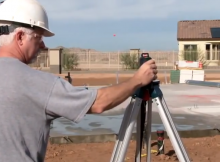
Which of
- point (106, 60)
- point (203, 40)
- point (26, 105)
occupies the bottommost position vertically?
point (26, 105)

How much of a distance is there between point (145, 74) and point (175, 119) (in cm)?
610

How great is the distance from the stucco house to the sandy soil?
35911 millimetres

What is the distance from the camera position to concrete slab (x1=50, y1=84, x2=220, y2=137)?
714 centimetres

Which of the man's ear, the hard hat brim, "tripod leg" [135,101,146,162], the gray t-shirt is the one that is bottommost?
"tripod leg" [135,101,146,162]

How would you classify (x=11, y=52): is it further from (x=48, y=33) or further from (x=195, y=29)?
(x=195, y=29)

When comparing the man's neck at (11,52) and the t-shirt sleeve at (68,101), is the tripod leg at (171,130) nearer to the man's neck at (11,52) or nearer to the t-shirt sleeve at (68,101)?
the t-shirt sleeve at (68,101)

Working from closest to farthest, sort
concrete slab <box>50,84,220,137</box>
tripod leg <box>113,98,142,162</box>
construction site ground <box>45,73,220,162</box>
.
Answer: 1. tripod leg <box>113,98,142,162</box>
2. construction site ground <box>45,73,220,162</box>
3. concrete slab <box>50,84,220,137</box>

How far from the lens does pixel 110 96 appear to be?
207 cm

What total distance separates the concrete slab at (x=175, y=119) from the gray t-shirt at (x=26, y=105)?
345 centimetres

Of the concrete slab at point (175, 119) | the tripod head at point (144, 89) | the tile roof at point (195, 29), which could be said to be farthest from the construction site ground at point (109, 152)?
the tile roof at point (195, 29)

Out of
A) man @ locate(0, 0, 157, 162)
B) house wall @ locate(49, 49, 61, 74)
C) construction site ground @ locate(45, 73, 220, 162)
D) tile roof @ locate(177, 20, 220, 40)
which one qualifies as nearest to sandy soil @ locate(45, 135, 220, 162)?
construction site ground @ locate(45, 73, 220, 162)

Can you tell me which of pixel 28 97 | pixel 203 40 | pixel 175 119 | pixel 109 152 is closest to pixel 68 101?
pixel 28 97

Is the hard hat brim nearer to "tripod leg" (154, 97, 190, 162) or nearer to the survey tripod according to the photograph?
the survey tripod

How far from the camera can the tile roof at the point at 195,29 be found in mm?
43359
